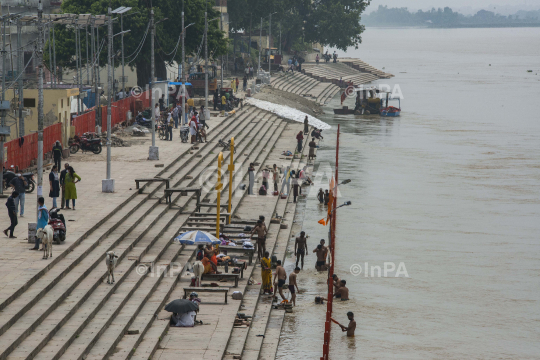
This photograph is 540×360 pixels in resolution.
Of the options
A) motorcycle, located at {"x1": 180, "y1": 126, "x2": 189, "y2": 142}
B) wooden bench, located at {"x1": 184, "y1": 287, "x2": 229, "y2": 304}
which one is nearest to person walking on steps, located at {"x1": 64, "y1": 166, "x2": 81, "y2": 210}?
wooden bench, located at {"x1": 184, "y1": 287, "x2": 229, "y2": 304}

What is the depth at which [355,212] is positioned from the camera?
35844 mm

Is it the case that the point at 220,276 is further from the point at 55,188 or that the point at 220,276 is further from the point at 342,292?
the point at 55,188

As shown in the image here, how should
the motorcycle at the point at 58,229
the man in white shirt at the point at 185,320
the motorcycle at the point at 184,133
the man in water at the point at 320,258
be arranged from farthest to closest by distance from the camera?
the motorcycle at the point at 184,133 → the man in water at the point at 320,258 → the motorcycle at the point at 58,229 → the man in white shirt at the point at 185,320

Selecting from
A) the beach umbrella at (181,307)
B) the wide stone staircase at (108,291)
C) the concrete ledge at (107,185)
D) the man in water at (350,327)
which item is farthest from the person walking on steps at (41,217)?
the man in water at (350,327)

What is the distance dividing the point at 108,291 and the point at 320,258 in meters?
8.89

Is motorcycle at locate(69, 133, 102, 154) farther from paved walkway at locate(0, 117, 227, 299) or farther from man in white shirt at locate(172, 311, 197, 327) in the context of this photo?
man in white shirt at locate(172, 311, 197, 327)

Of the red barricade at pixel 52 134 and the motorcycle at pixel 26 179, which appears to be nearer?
the motorcycle at pixel 26 179

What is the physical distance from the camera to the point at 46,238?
18.8 meters

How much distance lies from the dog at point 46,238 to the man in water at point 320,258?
30.8ft

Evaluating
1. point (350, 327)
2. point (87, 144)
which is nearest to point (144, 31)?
point (87, 144)

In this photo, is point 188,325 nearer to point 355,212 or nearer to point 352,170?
point 355,212

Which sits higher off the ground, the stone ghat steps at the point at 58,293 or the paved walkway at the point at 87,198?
the paved walkway at the point at 87,198

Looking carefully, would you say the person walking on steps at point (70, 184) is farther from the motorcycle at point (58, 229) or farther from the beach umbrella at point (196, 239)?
the beach umbrella at point (196, 239)

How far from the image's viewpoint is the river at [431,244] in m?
20.4
